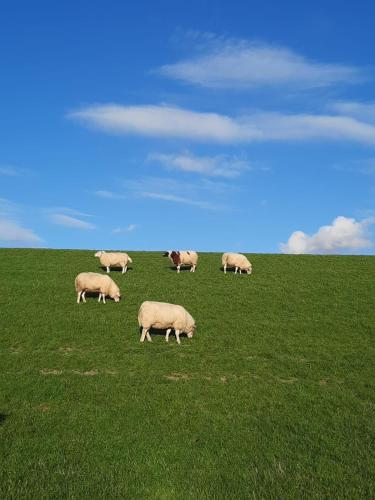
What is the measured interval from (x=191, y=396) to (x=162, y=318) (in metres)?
6.54

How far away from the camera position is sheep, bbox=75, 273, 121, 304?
2722 centimetres

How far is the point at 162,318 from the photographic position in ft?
69.8

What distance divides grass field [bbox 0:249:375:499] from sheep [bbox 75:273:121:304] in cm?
92

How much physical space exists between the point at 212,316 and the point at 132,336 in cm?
554

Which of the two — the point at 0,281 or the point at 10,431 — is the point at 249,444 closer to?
the point at 10,431

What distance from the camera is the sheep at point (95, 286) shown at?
89.3 feet

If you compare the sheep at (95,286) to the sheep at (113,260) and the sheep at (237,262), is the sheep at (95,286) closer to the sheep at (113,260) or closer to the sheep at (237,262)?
the sheep at (113,260)

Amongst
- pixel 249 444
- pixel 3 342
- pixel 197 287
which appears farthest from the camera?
pixel 197 287

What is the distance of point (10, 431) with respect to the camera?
12.1m

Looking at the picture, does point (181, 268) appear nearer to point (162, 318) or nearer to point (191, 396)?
point (162, 318)

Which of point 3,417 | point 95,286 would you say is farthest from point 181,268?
point 3,417

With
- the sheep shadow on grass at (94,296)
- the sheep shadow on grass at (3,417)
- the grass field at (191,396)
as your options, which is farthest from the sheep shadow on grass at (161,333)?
the sheep shadow on grass at (3,417)

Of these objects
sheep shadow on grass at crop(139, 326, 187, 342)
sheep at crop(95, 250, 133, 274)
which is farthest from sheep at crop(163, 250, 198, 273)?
sheep shadow on grass at crop(139, 326, 187, 342)

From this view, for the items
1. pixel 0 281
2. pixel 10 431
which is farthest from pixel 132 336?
→ pixel 0 281
